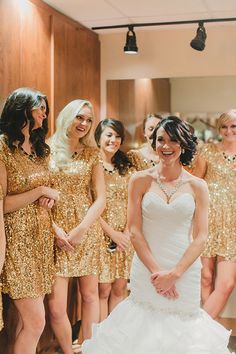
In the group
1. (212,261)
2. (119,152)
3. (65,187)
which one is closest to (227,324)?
(212,261)

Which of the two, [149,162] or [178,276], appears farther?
[149,162]

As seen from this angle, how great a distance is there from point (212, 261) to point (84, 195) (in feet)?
3.68

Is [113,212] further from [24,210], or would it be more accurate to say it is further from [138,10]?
[138,10]

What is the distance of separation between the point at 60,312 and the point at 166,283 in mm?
1099

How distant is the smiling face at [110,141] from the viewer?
13.9 ft

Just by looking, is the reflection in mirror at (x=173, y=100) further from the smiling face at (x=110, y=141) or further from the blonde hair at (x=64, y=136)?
the blonde hair at (x=64, y=136)

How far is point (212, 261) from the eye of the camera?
438 centimetres

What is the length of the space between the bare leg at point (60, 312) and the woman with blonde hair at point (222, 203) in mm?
1076

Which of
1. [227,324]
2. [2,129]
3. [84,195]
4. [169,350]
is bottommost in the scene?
[227,324]

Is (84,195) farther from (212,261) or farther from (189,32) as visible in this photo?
(189,32)

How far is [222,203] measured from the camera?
168 inches

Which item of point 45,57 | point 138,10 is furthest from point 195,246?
point 138,10

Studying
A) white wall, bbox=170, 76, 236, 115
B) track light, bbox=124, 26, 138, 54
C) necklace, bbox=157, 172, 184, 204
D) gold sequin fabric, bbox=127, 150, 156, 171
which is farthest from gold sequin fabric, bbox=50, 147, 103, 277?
white wall, bbox=170, 76, 236, 115

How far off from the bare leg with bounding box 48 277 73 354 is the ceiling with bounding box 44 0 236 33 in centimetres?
192
